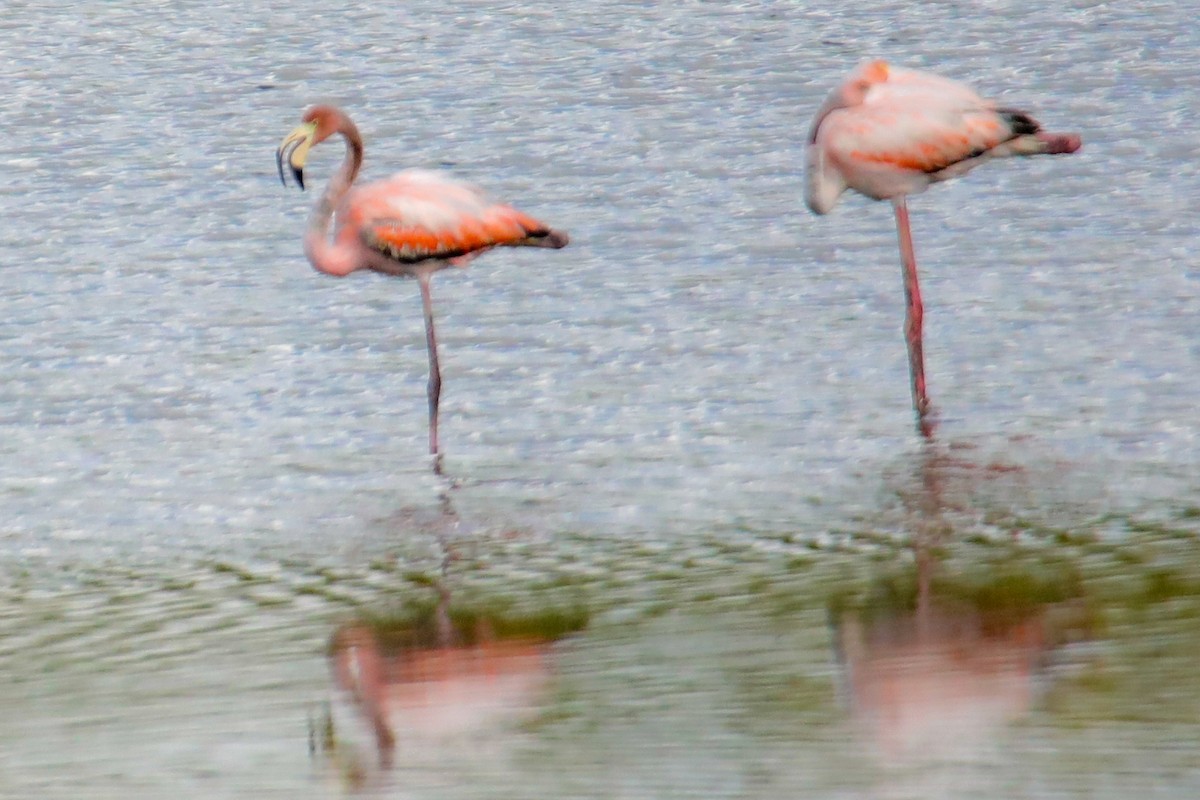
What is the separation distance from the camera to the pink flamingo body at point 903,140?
8938 mm

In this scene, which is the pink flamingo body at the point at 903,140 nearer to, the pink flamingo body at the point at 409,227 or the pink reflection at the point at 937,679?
the pink flamingo body at the point at 409,227

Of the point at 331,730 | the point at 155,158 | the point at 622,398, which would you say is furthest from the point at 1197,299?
the point at 155,158

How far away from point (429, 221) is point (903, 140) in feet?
5.64

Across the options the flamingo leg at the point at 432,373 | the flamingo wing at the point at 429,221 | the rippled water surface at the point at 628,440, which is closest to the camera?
the rippled water surface at the point at 628,440

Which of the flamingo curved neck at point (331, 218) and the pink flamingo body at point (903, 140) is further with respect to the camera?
the flamingo curved neck at point (331, 218)

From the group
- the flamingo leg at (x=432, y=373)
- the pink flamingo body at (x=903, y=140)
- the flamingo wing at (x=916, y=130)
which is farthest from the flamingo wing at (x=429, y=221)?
the flamingo wing at (x=916, y=130)

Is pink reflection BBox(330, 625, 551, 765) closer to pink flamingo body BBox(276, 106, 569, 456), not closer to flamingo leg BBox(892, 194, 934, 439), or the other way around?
flamingo leg BBox(892, 194, 934, 439)

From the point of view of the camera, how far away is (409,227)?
8914 millimetres

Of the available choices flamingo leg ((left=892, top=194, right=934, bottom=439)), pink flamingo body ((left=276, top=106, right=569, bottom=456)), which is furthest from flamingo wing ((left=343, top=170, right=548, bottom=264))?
flamingo leg ((left=892, top=194, right=934, bottom=439))

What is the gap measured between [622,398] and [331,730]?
11.2 ft

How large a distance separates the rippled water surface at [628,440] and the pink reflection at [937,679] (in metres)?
0.01

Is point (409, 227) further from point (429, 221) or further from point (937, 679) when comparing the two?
point (937, 679)

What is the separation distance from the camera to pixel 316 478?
25.8ft

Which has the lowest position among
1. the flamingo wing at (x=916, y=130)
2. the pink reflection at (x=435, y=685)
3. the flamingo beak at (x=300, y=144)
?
the pink reflection at (x=435, y=685)
